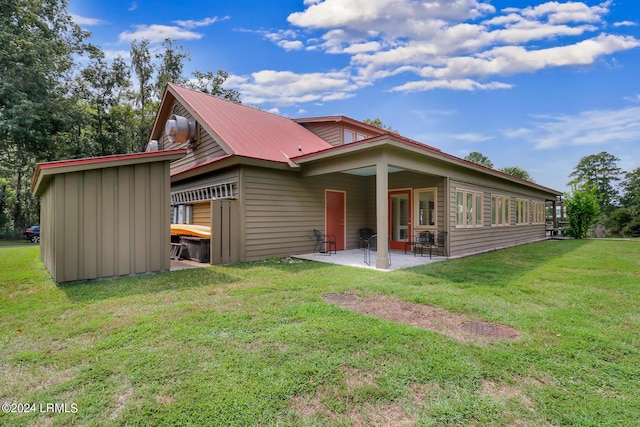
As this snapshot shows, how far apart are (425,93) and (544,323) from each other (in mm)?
15299

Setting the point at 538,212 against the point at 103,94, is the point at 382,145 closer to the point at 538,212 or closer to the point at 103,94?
the point at 538,212

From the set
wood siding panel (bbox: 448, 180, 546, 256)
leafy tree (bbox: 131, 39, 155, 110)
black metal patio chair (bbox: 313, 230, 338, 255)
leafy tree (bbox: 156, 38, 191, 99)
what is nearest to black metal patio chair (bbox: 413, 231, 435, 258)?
wood siding panel (bbox: 448, 180, 546, 256)

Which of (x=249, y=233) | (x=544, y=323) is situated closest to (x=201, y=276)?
(x=249, y=233)

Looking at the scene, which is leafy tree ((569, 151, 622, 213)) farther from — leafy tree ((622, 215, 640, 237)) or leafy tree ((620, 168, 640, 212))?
leafy tree ((622, 215, 640, 237))

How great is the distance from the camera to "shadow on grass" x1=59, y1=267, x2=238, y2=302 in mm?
4719

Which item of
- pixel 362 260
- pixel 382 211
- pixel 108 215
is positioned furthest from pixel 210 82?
pixel 382 211

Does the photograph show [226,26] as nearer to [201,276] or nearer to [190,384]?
[201,276]

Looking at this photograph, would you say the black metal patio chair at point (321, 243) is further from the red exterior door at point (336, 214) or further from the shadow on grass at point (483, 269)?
the shadow on grass at point (483, 269)

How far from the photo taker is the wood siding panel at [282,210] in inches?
319

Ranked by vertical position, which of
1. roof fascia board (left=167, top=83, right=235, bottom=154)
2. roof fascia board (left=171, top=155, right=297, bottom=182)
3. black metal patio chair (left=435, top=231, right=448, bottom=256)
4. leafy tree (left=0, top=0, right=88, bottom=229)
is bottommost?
black metal patio chair (left=435, top=231, right=448, bottom=256)

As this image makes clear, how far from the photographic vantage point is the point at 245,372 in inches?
94.8

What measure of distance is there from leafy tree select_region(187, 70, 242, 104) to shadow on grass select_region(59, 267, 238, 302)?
2227cm

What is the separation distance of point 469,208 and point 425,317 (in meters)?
7.56

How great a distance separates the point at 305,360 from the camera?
102 inches
